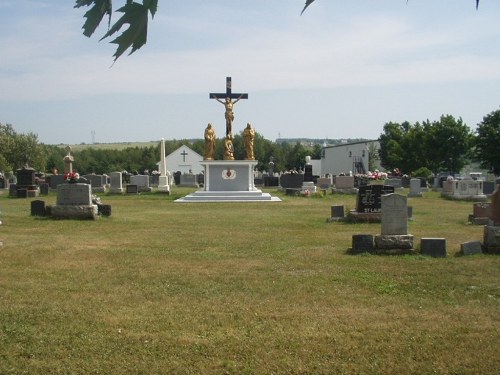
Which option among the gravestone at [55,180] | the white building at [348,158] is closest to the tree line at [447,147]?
the white building at [348,158]

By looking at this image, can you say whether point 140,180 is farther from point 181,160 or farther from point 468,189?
point 181,160

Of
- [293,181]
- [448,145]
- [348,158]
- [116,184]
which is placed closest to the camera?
[116,184]

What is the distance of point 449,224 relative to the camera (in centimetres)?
1839

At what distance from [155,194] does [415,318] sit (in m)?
30.5

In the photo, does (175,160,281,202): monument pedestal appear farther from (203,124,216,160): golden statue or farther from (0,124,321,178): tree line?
(0,124,321,178): tree line

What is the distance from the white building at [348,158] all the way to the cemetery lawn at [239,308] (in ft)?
238

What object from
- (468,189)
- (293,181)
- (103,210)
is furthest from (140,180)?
(103,210)

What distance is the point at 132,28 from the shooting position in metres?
1.79

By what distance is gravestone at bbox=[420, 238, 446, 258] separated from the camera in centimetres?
1150

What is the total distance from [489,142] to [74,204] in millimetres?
41674

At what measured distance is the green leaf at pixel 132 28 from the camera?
179cm

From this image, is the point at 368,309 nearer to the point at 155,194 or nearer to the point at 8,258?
the point at 8,258

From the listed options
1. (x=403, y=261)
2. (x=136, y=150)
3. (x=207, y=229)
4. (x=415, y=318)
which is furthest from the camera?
(x=136, y=150)

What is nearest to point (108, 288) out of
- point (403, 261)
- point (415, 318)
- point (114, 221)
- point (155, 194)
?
point (415, 318)
